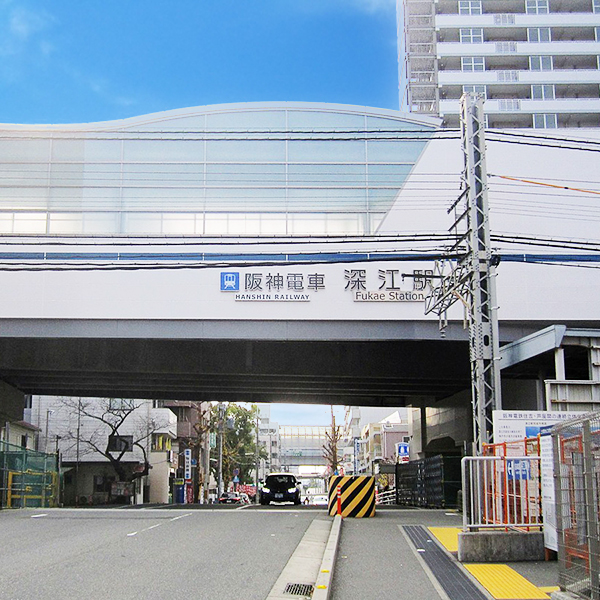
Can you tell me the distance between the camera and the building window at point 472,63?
3009 inches

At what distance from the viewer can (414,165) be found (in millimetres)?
32188

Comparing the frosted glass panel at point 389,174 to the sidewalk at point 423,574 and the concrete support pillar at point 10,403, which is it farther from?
the sidewalk at point 423,574

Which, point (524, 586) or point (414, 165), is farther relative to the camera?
point (414, 165)

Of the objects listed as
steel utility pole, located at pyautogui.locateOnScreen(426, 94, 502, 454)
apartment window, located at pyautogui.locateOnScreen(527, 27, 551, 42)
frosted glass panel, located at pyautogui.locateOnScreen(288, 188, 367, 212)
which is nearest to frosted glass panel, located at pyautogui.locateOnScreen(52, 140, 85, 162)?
frosted glass panel, located at pyautogui.locateOnScreen(288, 188, 367, 212)

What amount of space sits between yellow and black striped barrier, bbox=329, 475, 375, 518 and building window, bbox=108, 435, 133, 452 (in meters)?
37.6

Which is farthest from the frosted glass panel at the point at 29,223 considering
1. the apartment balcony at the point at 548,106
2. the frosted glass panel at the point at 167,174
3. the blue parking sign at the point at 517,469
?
the apartment balcony at the point at 548,106

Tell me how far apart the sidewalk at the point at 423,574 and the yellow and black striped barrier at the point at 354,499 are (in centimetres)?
640

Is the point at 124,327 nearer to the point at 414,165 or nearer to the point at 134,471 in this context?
the point at 414,165

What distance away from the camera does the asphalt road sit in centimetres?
866

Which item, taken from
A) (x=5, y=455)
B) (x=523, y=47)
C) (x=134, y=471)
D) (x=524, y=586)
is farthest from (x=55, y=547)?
(x=523, y=47)

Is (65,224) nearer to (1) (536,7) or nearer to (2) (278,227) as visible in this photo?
(2) (278,227)

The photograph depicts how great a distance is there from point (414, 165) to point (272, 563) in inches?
922

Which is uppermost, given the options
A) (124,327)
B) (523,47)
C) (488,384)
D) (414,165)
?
(523,47)

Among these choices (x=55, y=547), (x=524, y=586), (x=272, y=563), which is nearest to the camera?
(x=524, y=586)
